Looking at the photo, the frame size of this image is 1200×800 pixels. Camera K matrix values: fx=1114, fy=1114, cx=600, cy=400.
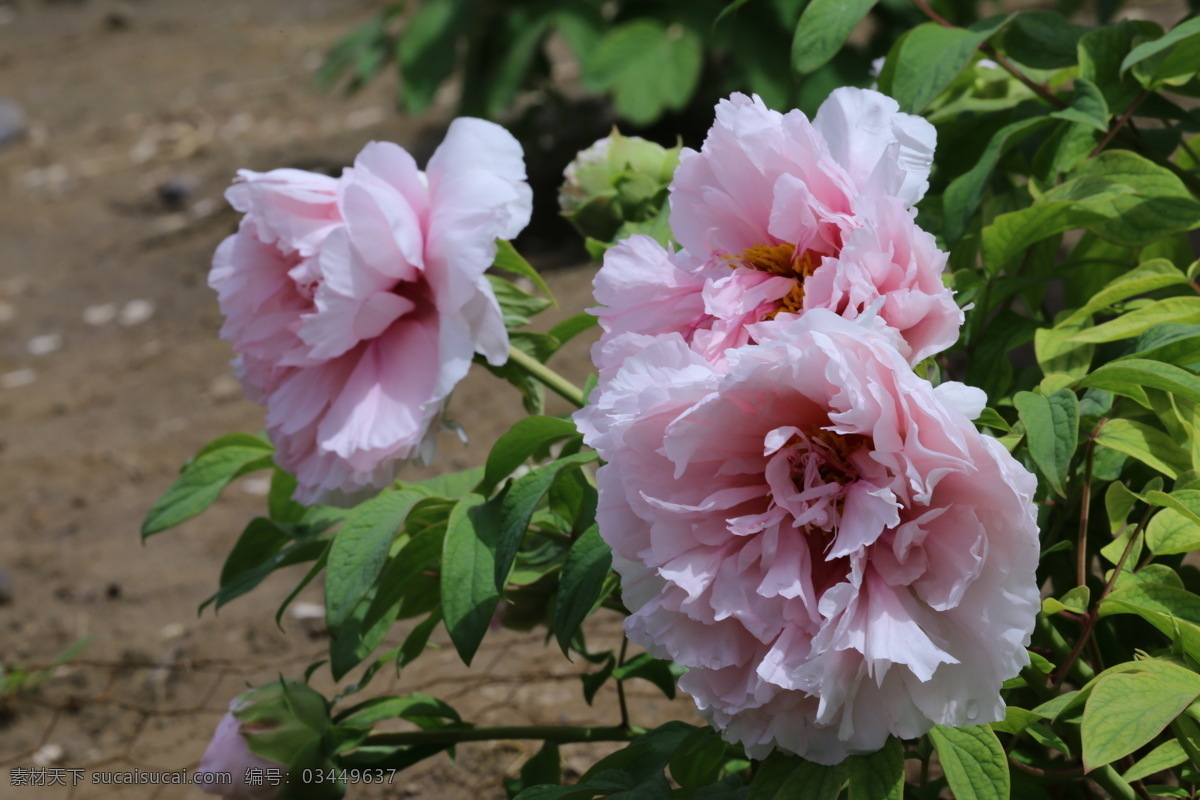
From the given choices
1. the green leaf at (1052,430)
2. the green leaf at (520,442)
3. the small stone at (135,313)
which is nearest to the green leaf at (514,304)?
the green leaf at (520,442)

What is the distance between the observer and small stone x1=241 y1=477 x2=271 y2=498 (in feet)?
7.26

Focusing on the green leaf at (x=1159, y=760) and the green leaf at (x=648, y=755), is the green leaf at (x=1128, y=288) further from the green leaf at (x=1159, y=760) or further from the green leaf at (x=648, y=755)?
the green leaf at (x=648, y=755)

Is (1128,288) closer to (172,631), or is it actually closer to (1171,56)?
(1171,56)

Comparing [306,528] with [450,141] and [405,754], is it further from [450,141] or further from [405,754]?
[450,141]

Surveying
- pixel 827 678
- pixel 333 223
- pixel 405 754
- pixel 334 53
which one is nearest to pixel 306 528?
pixel 405 754

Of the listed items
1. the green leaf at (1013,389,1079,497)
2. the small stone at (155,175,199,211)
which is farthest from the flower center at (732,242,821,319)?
the small stone at (155,175,199,211)

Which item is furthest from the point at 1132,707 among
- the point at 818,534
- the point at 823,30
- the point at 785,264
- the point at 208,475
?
the point at 208,475

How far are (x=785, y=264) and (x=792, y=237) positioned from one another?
2 cm

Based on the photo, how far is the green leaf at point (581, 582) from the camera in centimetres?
69

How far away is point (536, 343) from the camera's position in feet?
2.82

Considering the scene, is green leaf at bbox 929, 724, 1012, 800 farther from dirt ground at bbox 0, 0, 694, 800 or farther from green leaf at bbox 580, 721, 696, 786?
dirt ground at bbox 0, 0, 694, 800

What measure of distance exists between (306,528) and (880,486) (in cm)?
61

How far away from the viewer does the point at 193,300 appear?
124 inches

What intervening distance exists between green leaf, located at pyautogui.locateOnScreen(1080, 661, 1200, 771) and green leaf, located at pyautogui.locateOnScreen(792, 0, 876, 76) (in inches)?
18.1
